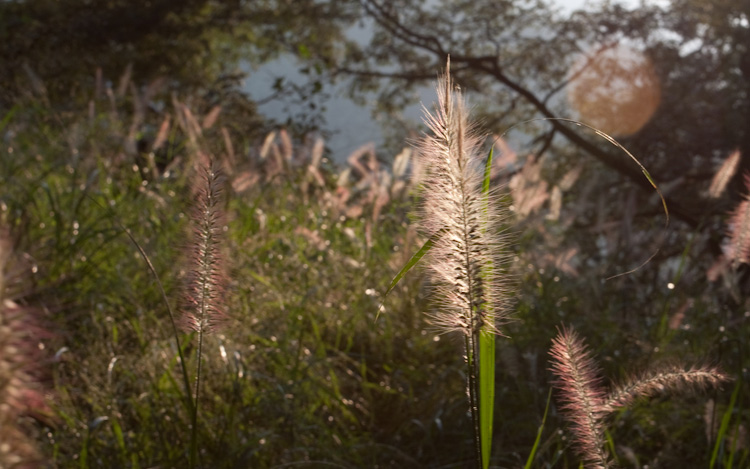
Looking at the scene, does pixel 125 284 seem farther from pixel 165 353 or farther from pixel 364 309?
pixel 364 309

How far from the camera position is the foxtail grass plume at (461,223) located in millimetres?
1004

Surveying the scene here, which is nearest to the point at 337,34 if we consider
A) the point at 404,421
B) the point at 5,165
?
the point at 5,165

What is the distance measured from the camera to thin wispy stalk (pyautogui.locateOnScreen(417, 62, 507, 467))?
100 cm

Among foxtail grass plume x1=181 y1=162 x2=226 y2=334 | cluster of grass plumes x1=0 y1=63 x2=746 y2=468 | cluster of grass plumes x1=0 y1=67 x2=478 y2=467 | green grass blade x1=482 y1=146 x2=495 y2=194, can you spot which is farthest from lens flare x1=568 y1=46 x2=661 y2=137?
foxtail grass plume x1=181 y1=162 x2=226 y2=334

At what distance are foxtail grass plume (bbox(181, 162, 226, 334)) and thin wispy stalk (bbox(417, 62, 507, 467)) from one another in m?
0.33

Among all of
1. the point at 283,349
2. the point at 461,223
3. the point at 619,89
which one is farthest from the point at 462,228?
the point at 619,89

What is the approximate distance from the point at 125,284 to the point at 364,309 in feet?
3.34

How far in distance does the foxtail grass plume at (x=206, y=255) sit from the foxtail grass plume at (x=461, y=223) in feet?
1.10

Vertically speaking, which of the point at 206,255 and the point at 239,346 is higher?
the point at 239,346

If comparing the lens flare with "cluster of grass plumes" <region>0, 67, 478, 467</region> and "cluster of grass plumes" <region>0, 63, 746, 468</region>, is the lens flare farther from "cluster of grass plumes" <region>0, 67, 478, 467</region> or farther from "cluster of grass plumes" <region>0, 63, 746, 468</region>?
"cluster of grass plumes" <region>0, 67, 478, 467</region>

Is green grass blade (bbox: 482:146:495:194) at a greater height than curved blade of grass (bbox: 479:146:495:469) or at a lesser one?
greater

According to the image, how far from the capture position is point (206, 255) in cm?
116

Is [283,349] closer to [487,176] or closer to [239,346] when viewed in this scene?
[239,346]

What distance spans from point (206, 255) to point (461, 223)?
402 millimetres
